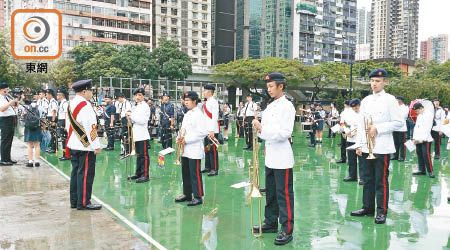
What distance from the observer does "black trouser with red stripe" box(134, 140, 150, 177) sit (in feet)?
25.9

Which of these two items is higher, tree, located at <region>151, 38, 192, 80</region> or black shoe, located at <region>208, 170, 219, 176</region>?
tree, located at <region>151, 38, 192, 80</region>

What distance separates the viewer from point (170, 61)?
36.5m

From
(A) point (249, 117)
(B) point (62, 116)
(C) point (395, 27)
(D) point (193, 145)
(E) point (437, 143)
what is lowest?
(E) point (437, 143)

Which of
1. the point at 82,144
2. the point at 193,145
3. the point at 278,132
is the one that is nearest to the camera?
the point at 278,132

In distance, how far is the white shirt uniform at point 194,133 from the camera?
6219 mm

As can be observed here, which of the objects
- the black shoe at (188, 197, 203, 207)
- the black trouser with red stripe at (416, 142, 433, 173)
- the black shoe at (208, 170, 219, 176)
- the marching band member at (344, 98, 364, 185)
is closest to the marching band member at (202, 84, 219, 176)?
the black shoe at (208, 170, 219, 176)

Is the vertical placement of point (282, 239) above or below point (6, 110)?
below

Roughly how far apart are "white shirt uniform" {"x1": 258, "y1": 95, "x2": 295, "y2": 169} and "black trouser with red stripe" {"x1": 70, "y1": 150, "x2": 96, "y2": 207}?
9.24 feet

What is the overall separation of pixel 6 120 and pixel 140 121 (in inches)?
140

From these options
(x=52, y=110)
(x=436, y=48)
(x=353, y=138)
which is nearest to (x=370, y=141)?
(x=353, y=138)

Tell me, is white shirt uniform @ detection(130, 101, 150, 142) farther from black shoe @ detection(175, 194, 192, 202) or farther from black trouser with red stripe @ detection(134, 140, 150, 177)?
black shoe @ detection(175, 194, 192, 202)

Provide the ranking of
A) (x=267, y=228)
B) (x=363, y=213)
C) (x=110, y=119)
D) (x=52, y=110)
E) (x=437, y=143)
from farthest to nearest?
(x=110, y=119) < (x=437, y=143) < (x=52, y=110) < (x=363, y=213) < (x=267, y=228)

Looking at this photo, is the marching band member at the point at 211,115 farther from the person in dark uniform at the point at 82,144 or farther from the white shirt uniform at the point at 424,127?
the white shirt uniform at the point at 424,127

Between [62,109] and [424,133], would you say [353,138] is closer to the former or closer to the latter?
[424,133]
